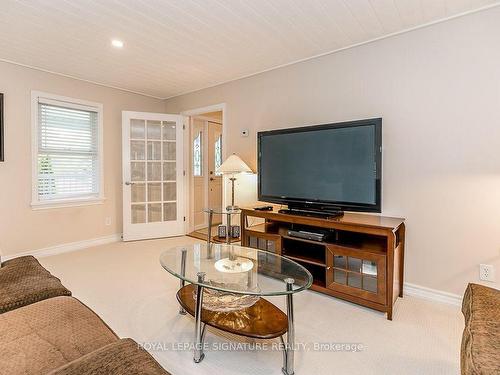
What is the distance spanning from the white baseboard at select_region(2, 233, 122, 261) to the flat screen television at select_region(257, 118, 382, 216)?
249 cm

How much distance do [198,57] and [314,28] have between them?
127 centimetres

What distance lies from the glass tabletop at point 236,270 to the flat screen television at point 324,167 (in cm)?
83

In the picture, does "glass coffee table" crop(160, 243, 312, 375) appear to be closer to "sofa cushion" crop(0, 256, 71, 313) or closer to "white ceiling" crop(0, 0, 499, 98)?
"sofa cushion" crop(0, 256, 71, 313)

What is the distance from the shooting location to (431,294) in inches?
93.0

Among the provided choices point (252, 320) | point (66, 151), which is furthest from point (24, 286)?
point (66, 151)

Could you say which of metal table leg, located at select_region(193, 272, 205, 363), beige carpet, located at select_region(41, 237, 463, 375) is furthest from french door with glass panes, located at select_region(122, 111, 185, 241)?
metal table leg, located at select_region(193, 272, 205, 363)

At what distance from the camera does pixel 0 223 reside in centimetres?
317

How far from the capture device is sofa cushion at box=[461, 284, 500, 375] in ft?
2.89

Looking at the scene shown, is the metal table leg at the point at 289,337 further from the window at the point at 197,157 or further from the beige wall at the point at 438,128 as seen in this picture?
the window at the point at 197,157

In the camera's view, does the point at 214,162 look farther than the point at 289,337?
Yes

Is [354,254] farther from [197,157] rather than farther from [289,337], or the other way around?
[197,157]

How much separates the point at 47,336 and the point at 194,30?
240 centimetres

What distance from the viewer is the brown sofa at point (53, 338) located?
83cm

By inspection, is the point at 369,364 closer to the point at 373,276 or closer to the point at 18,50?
the point at 373,276
